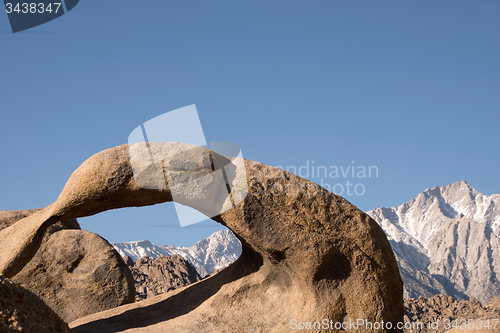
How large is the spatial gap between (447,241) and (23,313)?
126m

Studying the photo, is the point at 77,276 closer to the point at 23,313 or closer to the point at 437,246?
the point at 23,313

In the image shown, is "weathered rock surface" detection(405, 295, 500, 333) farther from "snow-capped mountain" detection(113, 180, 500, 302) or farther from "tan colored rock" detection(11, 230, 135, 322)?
"snow-capped mountain" detection(113, 180, 500, 302)

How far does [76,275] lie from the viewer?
9617 millimetres

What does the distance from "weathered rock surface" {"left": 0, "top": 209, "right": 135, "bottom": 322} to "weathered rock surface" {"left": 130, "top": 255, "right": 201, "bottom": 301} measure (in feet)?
37.5

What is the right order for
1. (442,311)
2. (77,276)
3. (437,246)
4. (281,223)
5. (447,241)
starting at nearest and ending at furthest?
1. (281,223)
2. (77,276)
3. (442,311)
4. (447,241)
5. (437,246)

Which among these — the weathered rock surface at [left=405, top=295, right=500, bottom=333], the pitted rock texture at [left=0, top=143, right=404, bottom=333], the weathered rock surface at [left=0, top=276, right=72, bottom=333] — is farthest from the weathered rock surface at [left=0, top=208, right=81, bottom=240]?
the weathered rock surface at [left=405, top=295, right=500, bottom=333]

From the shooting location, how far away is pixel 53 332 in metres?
3.41

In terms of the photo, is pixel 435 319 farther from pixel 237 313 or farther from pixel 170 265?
pixel 237 313

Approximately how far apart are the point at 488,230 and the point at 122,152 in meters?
119

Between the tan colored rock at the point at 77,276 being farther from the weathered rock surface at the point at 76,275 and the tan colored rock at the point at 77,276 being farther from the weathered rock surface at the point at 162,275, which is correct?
the weathered rock surface at the point at 162,275

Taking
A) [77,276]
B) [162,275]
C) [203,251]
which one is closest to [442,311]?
[162,275]

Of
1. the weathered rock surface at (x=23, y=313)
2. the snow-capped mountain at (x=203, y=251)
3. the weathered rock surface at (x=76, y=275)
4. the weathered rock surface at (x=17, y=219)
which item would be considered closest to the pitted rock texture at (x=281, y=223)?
the weathered rock surface at (x=23, y=313)

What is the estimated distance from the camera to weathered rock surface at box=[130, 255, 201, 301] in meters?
21.6

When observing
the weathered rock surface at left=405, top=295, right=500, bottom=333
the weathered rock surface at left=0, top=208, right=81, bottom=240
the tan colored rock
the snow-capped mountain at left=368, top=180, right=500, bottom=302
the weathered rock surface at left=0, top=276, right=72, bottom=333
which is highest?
the weathered rock surface at left=0, top=208, right=81, bottom=240
